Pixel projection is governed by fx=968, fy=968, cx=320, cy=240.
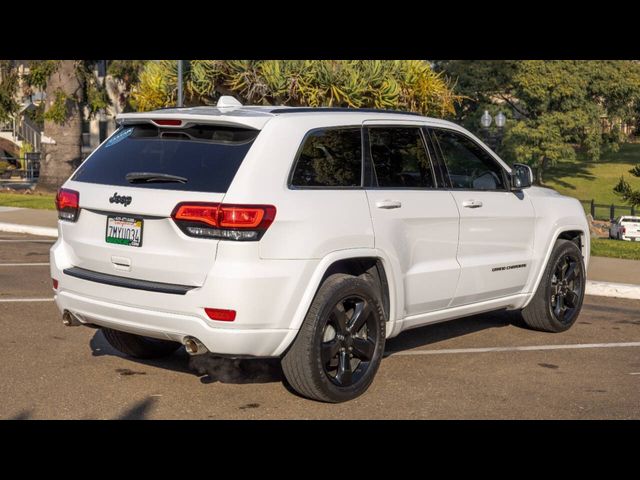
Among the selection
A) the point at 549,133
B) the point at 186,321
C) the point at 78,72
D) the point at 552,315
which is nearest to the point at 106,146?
the point at 186,321

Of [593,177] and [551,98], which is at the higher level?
[551,98]

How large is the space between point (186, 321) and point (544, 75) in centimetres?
5127

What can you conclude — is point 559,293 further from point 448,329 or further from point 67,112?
point 67,112

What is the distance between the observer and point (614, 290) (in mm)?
10945

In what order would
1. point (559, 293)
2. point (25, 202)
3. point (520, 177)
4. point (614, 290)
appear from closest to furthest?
point (520, 177) → point (559, 293) → point (614, 290) → point (25, 202)

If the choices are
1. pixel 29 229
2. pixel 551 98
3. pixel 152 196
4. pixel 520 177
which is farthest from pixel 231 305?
pixel 551 98

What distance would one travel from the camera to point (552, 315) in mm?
8453

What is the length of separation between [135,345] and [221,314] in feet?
5.84

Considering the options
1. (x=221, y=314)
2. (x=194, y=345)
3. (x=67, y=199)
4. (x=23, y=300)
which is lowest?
(x=23, y=300)

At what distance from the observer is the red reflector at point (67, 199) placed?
244 inches
